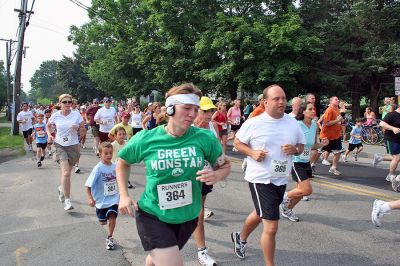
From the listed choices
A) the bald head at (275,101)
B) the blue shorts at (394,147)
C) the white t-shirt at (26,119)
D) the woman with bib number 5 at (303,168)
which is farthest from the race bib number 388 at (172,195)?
the white t-shirt at (26,119)

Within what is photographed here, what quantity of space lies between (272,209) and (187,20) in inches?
950

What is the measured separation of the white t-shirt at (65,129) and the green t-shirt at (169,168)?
4527 millimetres

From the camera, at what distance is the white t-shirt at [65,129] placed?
7.19 m

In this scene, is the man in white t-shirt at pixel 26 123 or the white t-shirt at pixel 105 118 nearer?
the white t-shirt at pixel 105 118

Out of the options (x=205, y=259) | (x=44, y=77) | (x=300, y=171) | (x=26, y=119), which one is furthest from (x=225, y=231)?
(x=44, y=77)

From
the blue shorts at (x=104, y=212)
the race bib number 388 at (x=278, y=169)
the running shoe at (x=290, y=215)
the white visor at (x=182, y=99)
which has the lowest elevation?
the running shoe at (x=290, y=215)

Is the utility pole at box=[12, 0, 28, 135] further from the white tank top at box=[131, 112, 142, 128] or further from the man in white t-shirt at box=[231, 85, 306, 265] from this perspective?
the man in white t-shirt at box=[231, 85, 306, 265]

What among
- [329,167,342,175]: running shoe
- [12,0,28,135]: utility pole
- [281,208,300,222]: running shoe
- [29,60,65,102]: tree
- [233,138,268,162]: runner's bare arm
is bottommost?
[281,208,300,222]: running shoe

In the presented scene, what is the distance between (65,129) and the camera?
7230 mm

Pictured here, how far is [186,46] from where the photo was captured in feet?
91.1

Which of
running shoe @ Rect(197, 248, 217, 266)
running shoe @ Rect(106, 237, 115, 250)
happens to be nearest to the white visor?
running shoe @ Rect(197, 248, 217, 266)

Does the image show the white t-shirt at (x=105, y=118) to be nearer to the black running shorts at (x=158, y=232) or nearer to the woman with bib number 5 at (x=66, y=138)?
the woman with bib number 5 at (x=66, y=138)

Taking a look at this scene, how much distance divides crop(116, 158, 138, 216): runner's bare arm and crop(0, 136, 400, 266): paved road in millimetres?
1773

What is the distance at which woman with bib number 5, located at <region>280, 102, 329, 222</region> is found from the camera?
18.3ft
